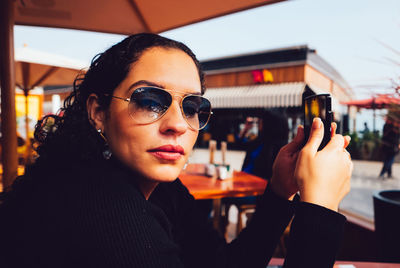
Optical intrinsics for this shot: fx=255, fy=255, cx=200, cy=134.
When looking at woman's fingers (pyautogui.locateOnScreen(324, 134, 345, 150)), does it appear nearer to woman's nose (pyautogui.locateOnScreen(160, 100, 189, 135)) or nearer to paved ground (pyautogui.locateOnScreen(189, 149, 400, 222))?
woman's nose (pyautogui.locateOnScreen(160, 100, 189, 135))

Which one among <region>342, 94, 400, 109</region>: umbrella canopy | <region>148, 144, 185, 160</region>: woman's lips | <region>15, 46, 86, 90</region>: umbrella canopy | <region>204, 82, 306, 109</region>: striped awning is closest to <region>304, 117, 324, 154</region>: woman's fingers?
<region>148, 144, 185, 160</region>: woman's lips

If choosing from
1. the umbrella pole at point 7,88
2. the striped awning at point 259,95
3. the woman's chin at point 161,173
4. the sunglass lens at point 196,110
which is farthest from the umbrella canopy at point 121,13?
the striped awning at point 259,95

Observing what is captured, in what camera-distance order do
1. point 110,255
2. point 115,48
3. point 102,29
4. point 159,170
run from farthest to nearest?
point 102,29
point 115,48
point 159,170
point 110,255

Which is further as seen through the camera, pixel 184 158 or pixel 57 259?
pixel 184 158

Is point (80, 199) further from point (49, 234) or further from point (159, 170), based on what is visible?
point (159, 170)

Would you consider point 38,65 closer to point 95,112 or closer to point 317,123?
point 95,112

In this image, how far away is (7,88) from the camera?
173 centimetres

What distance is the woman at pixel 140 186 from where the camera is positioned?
0.65 m

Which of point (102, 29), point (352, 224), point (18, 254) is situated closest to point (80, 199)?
point (18, 254)

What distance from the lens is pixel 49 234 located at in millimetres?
652

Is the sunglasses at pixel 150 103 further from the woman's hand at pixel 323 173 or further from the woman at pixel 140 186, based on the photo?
the woman's hand at pixel 323 173

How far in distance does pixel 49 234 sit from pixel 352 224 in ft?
10.3

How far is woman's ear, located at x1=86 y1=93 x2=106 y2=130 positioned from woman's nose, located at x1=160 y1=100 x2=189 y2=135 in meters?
0.28

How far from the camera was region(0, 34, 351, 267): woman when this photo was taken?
2.15 feet
